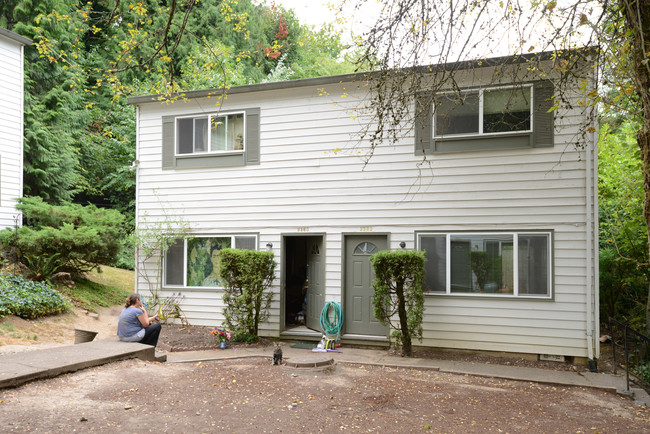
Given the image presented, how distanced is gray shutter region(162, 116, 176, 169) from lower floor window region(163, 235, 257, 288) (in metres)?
1.82

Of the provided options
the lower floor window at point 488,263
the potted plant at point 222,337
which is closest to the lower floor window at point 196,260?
the potted plant at point 222,337

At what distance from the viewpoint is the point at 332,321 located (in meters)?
9.79

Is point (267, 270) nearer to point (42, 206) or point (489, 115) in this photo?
point (489, 115)

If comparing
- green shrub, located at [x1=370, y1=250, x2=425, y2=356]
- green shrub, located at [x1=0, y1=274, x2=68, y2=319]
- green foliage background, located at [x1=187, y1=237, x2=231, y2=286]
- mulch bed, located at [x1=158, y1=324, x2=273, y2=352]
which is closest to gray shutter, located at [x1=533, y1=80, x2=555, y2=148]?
green shrub, located at [x1=370, y1=250, x2=425, y2=356]

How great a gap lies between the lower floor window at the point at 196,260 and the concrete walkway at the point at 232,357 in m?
2.30

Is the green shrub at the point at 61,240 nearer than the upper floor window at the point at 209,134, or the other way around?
the upper floor window at the point at 209,134

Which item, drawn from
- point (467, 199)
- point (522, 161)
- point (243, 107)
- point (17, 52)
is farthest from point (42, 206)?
point (522, 161)

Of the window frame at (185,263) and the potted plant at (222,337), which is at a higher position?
the window frame at (185,263)

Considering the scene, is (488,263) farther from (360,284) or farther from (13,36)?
(13,36)

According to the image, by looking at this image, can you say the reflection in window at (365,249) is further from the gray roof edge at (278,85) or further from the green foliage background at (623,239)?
the green foliage background at (623,239)

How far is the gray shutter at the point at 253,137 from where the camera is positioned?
10.6 m

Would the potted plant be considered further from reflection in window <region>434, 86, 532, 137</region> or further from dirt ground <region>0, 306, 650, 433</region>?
reflection in window <region>434, 86, 532, 137</region>

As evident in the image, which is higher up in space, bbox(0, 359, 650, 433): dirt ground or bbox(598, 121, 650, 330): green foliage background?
bbox(598, 121, 650, 330): green foliage background

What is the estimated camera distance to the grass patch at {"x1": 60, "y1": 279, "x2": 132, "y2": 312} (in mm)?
12094
